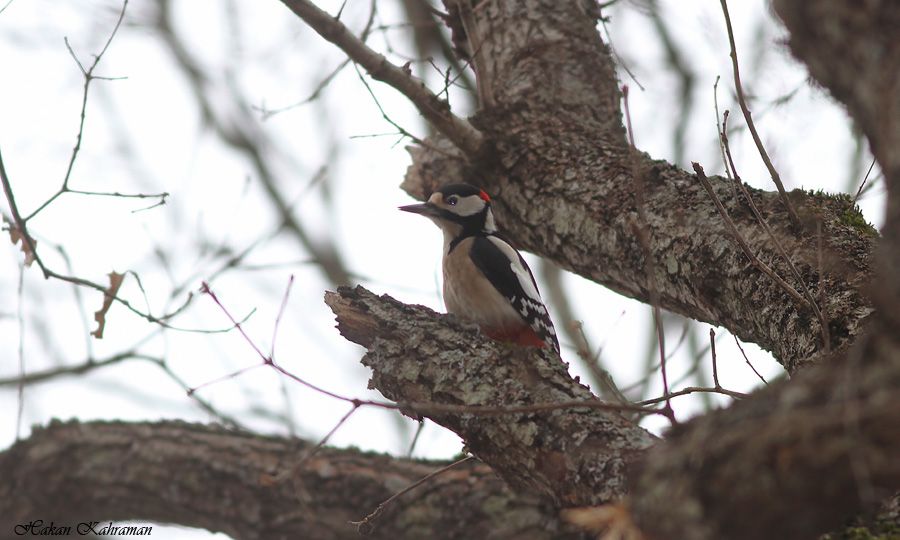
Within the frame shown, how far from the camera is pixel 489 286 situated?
476 cm

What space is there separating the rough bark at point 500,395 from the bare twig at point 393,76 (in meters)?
1.20

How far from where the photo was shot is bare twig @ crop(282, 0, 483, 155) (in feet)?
13.0

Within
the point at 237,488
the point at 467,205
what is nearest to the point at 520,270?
the point at 467,205

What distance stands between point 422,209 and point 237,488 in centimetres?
192

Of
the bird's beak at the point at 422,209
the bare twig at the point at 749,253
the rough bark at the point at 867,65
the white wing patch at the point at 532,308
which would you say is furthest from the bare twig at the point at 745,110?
the bird's beak at the point at 422,209

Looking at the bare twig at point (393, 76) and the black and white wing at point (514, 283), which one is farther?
the black and white wing at point (514, 283)

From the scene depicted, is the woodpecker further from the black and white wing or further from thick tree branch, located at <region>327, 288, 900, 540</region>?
thick tree branch, located at <region>327, 288, 900, 540</region>

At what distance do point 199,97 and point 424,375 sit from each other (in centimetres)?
911

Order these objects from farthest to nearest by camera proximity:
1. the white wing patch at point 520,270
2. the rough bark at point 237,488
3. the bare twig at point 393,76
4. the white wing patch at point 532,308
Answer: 1. the white wing patch at point 520,270
2. the white wing patch at point 532,308
3. the rough bark at point 237,488
4. the bare twig at point 393,76

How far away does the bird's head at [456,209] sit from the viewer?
5117 mm

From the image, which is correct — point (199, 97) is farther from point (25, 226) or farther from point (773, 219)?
point (773, 219)

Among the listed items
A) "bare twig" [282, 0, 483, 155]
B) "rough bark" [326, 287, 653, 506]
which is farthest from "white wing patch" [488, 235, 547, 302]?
"rough bark" [326, 287, 653, 506]

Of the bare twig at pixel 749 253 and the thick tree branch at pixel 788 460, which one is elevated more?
the bare twig at pixel 749 253

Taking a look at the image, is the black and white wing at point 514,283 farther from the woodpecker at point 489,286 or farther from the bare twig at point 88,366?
the bare twig at point 88,366
